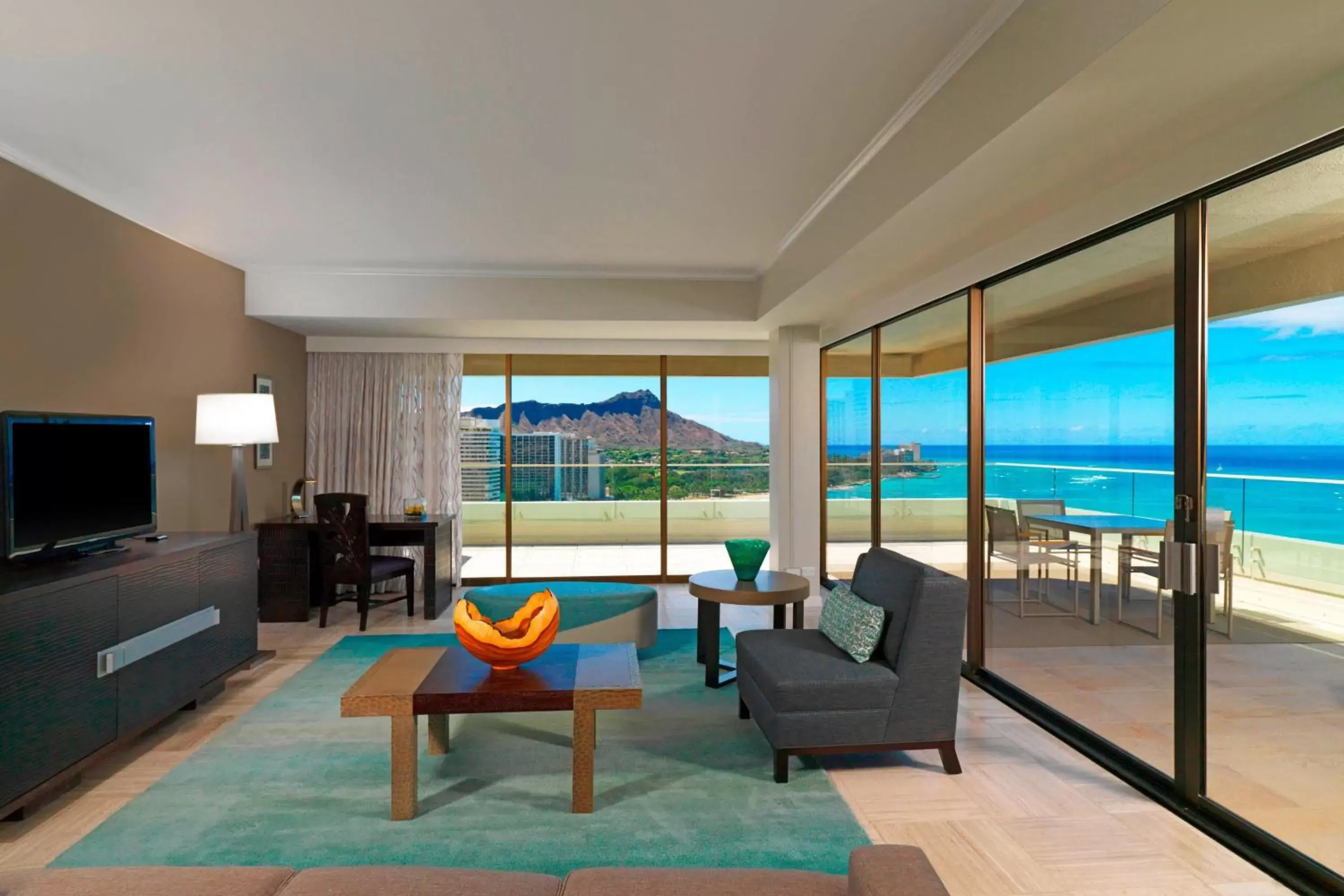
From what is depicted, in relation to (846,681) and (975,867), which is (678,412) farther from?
(975,867)

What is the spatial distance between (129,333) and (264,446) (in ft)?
5.98

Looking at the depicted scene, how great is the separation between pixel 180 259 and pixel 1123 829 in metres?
5.69

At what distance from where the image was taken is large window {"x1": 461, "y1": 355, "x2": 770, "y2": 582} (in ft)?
23.4

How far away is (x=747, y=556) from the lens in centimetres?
401

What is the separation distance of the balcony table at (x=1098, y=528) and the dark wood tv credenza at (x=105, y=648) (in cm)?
394

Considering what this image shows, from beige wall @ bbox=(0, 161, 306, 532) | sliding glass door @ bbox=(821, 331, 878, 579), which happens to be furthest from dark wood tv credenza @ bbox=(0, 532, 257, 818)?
sliding glass door @ bbox=(821, 331, 878, 579)

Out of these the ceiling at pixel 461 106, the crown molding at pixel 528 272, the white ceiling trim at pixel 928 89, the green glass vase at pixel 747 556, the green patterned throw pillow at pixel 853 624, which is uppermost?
the crown molding at pixel 528 272

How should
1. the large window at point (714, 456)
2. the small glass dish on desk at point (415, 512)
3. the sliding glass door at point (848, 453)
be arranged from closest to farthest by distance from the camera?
1. the sliding glass door at point (848, 453)
2. the small glass dish on desk at point (415, 512)
3. the large window at point (714, 456)

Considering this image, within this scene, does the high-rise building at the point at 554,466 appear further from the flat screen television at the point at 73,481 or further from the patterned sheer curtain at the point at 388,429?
the flat screen television at the point at 73,481

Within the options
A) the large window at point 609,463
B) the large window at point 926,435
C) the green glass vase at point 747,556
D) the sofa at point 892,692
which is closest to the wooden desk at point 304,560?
the large window at point 609,463

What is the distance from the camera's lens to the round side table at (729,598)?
384 centimetres

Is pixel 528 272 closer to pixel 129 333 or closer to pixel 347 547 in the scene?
pixel 347 547

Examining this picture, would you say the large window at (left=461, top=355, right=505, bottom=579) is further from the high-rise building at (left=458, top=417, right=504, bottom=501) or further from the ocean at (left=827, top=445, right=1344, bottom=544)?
the ocean at (left=827, top=445, right=1344, bottom=544)

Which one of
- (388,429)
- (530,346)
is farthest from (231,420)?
(530,346)
